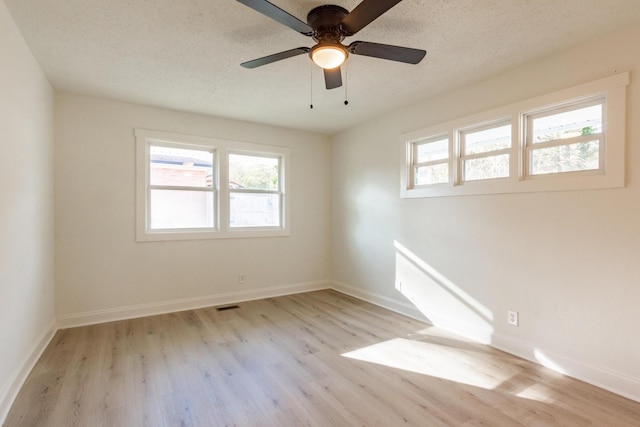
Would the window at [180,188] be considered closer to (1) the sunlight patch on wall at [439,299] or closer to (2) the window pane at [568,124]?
(1) the sunlight patch on wall at [439,299]

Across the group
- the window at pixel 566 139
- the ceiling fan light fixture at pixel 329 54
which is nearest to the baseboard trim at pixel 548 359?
the window at pixel 566 139

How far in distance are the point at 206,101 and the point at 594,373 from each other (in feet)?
14.7

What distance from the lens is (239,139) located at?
4516mm

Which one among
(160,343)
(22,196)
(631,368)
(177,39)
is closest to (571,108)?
(631,368)

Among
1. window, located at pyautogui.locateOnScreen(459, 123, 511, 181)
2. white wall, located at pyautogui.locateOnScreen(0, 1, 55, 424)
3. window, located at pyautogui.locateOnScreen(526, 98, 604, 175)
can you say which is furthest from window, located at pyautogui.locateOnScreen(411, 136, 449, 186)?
white wall, located at pyautogui.locateOnScreen(0, 1, 55, 424)

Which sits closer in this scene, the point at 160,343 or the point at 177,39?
the point at 177,39

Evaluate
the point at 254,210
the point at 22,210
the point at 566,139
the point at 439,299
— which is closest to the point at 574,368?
the point at 439,299

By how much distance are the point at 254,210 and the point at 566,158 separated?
3.77m

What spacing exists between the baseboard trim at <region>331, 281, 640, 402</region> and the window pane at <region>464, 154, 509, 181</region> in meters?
1.54

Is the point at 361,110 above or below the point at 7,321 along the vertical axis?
above

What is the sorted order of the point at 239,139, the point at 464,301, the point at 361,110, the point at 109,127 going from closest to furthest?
the point at 464,301 < the point at 109,127 < the point at 361,110 < the point at 239,139

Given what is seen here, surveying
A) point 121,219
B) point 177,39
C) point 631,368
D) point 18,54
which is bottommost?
point 631,368

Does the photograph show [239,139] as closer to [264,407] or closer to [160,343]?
[160,343]

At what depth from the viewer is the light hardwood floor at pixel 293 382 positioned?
195 centimetres
